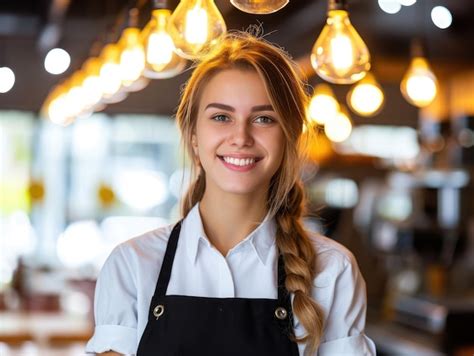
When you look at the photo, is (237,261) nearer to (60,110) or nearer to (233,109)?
(233,109)

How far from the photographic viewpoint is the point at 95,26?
9.87m

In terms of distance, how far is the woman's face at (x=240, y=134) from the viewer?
2.06 metres

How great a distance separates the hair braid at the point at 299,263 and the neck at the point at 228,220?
0.08 m

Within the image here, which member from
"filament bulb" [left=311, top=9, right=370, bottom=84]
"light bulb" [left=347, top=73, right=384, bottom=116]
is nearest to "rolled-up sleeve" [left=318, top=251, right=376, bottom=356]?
"filament bulb" [left=311, top=9, right=370, bottom=84]

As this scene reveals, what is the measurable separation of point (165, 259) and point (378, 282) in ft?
28.9

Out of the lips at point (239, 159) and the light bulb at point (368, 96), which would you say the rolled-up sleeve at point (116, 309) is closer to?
the lips at point (239, 159)

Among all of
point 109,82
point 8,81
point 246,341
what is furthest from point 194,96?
point 8,81

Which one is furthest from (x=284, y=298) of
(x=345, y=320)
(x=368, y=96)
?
(x=368, y=96)

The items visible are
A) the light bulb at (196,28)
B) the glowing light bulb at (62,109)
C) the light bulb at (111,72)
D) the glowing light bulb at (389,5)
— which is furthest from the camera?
the glowing light bulb at (62,109)

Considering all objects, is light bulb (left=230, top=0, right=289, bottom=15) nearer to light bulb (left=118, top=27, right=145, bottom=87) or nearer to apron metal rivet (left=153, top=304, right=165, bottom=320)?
apron metal rivet (left=153, top=304, right=165, bottom=320)

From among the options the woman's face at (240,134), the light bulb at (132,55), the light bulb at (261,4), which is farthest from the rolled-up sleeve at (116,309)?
the light bulb at (132,55)

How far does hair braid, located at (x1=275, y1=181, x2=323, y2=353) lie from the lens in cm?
207

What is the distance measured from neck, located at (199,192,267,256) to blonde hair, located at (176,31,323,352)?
0.05 metres

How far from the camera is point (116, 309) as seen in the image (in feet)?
6.86
